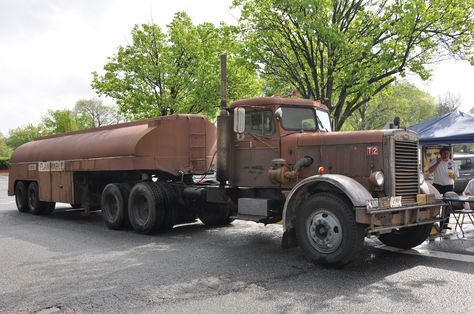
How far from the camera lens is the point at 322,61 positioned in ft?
54.9

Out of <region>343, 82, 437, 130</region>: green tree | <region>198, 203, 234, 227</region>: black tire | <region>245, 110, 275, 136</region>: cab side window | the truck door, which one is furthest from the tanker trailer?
<region>343, 82, 437, 130</region>: green tree

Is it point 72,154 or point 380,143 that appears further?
point 72,154

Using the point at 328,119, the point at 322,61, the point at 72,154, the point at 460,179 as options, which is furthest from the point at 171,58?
Result: the point at 328,119

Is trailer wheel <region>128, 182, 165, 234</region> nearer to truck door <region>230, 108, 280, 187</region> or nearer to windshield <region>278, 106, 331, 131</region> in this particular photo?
truck door <region>230, 108, 280, 187</region>

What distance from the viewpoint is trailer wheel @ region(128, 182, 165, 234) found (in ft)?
32.7

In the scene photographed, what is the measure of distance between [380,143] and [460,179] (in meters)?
13.0

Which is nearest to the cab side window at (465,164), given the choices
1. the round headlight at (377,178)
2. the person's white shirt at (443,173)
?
the person's white shirt at (443,173)

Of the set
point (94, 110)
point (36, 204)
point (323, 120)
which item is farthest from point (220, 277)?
point (94, 110)

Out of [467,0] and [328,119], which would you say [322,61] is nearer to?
[467,0]

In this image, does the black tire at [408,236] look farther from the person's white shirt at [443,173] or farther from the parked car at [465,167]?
the parked car at [465,167]

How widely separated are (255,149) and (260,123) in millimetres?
509

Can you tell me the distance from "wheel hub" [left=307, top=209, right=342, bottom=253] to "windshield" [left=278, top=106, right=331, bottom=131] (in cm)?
211

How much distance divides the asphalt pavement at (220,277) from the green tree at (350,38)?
315 inches

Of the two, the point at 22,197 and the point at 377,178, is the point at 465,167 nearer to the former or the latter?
the point at 377,178
